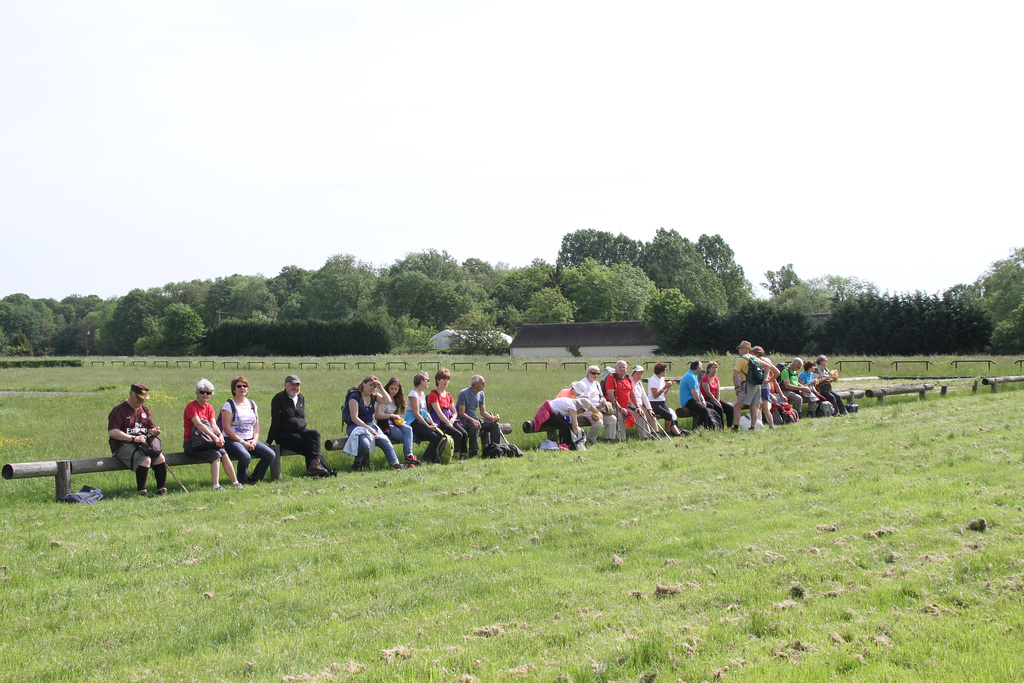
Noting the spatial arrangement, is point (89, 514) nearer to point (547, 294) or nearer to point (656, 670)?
point (656, 670)

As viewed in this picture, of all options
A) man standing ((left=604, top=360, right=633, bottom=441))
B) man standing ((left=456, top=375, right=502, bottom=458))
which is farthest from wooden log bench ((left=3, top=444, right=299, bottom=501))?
man standing ((left=604, top=360, right=633, bottom=441))

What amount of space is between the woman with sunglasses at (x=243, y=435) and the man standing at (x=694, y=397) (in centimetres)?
826

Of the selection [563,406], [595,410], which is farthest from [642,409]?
[563,406]

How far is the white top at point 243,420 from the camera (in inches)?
419

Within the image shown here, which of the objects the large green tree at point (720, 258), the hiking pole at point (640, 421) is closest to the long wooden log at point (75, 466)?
the hiking pole at point (640, 421)

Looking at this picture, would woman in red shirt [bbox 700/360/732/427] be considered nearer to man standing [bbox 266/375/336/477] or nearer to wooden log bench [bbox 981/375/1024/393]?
man standing [bbox 266/375/336/477]

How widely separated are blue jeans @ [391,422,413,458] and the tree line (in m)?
54.6

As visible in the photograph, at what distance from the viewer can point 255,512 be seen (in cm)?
834

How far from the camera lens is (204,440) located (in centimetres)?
1004

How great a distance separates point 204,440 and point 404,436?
10.1ft

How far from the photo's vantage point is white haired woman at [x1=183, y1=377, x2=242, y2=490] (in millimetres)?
10023

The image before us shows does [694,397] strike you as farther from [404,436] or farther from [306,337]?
[306,337]

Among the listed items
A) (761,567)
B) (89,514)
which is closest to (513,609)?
(761,567)

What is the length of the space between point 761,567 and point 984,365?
127 ft
